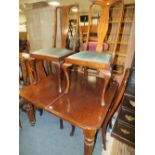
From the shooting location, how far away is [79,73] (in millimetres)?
1877

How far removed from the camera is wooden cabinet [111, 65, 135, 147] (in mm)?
1251

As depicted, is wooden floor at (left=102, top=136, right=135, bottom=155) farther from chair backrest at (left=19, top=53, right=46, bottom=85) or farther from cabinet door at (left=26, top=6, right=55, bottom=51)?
cabinet door at (left=26, top=6, right=55, bottom=51)

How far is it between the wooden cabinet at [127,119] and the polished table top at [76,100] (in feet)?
0.52

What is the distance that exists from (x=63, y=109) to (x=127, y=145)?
816 mm

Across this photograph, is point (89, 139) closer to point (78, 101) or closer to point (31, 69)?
point (78, 101)

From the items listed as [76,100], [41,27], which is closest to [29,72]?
[76,100]

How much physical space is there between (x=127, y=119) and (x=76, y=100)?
55cm

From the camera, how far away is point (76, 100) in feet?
4.17

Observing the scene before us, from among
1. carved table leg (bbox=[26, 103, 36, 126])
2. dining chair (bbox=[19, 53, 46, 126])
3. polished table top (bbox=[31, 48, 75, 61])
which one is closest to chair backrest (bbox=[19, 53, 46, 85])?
dining chair (bbox=[19, 53, 46, 126])

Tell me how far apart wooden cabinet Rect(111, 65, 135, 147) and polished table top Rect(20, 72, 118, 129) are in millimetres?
159

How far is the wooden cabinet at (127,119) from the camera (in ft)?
4.10
